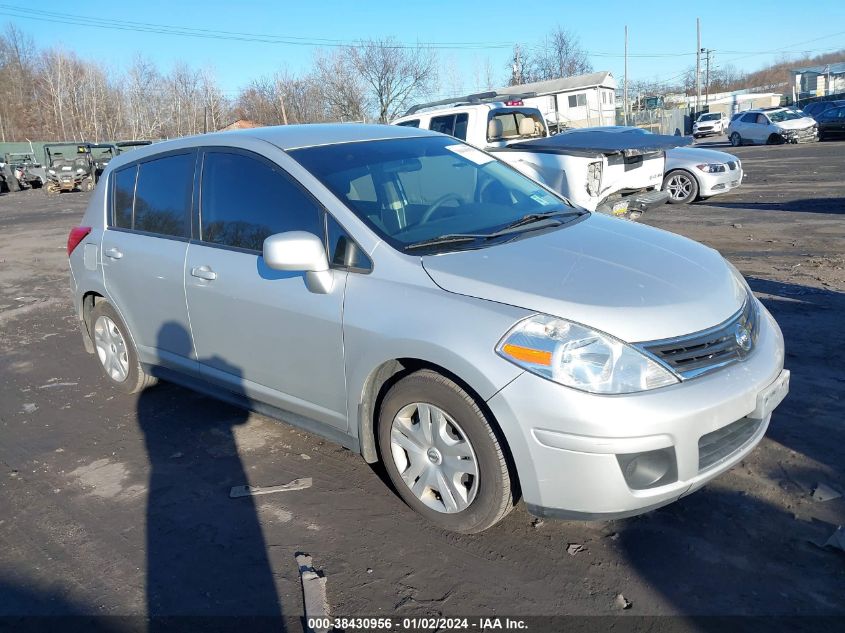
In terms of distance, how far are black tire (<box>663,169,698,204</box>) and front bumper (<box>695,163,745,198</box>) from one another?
4.4 inches

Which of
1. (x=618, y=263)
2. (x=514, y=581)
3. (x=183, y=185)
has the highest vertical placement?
(x=183, y=185)

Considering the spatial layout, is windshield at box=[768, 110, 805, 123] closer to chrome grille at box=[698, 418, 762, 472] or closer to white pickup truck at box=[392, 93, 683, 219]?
white pickup truck at box=[392, 93, 683, 219]

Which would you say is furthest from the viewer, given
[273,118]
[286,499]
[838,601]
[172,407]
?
[273,118]

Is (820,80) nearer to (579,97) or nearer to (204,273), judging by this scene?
(579,97)

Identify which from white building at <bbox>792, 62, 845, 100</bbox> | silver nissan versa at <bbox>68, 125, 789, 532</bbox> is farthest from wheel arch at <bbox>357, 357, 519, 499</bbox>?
white building at <bbox>792, 62, 845, 100</bbox>

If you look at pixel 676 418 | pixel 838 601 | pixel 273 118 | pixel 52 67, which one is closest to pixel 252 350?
pixel 676 418

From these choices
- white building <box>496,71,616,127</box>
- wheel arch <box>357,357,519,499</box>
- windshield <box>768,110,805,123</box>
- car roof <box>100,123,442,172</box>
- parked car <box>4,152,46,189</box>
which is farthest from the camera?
white building <box>496,71,616,127</box>

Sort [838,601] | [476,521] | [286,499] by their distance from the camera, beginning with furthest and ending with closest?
1. [286,499]
2. [476,521]
3. [838,601]

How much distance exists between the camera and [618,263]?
10.7 feet

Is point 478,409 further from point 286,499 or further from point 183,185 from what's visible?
point 183,185

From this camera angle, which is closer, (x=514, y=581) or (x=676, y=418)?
(x=676, y=418)

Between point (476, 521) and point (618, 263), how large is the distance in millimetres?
1328

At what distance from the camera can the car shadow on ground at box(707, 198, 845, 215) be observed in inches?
461

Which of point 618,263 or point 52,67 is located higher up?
point 52,67
